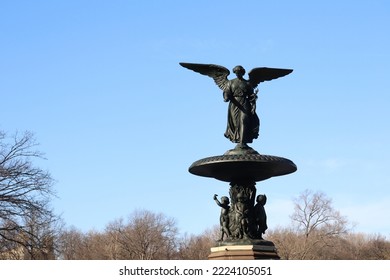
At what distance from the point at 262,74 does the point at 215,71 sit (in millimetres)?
1161

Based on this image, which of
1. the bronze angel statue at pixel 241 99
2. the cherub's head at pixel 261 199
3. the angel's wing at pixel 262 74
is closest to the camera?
the cherub's head at pixel 261 199

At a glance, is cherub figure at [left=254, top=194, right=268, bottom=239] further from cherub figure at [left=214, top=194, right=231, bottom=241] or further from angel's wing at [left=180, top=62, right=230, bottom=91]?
angel's wing at [left=180, top=62, right=230, bottom=91]

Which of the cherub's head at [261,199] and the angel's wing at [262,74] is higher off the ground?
the angel's wing at [262,74]

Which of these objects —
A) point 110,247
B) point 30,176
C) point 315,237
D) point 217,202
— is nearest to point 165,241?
point 110,247

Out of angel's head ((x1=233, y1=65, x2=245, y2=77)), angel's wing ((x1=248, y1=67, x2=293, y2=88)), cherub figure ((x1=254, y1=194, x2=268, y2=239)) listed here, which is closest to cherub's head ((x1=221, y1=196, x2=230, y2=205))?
cherub figure ((x1=254, y1=194, x2=268, y2=239))

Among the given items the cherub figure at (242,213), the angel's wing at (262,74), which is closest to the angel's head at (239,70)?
the angel's wing at (262,74)

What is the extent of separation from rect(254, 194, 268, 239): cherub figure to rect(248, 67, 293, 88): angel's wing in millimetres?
2780

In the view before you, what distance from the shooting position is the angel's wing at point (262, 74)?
50.5 feet

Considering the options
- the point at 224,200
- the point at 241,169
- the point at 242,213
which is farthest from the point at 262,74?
→ the point at 242,213

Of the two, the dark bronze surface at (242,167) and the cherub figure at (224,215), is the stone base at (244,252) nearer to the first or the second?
the cherub figure at (224,215)

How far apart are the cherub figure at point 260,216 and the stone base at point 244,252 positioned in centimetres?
49

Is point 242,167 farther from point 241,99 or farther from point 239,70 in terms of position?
point 239,70

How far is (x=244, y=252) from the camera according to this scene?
14180mm
